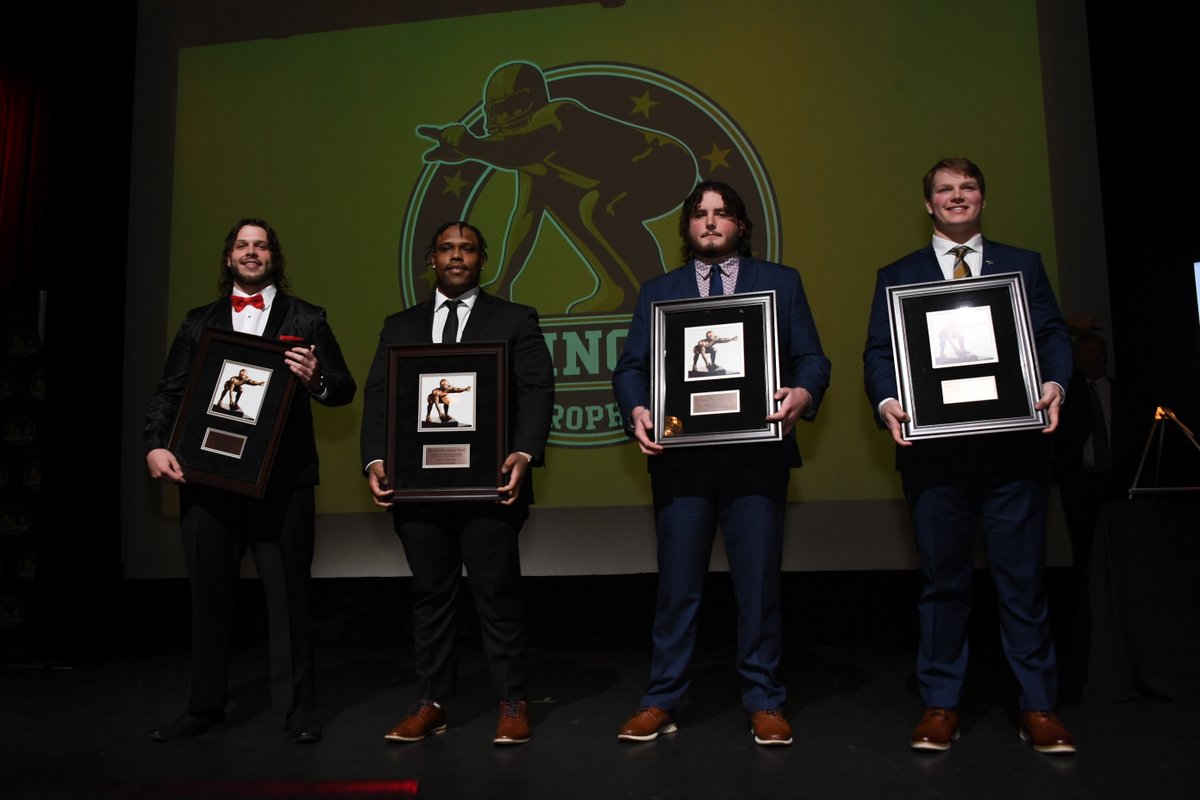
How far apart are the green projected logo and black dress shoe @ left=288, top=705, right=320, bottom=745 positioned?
182cm

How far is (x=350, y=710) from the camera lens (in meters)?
3.16

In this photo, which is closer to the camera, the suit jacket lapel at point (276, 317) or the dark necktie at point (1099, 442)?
the suit jacket lapel at point (276, 317)

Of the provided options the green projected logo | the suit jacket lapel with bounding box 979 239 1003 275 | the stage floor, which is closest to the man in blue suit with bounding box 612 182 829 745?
the stage floor

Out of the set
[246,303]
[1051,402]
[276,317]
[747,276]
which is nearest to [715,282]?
[747,276]

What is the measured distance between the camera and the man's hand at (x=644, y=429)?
261 cm

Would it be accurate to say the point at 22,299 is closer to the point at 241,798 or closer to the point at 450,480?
the point at 450,480

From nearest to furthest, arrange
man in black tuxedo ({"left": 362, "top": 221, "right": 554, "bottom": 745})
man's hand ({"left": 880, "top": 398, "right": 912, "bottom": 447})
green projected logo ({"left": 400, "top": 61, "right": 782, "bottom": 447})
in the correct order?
1. man's hand ({"left": 880, "top": 398, "right": 912, "bottom": 447})
2. man in black tuxedo ({"left": 362, "top": 221, "right": 554, "bottom": 745})
3. green projected logo ({"left": 400, "top": 61, "right": 782, "bottom": 447})

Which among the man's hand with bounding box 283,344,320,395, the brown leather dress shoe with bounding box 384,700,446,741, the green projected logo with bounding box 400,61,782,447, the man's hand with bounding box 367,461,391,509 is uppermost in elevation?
the green projected logo with bounding box 400,61,782,447

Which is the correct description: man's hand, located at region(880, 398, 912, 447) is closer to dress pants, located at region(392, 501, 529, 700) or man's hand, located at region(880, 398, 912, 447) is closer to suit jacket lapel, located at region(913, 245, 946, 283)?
suit jacket lapel, located at region(913, 245, 946, 283)

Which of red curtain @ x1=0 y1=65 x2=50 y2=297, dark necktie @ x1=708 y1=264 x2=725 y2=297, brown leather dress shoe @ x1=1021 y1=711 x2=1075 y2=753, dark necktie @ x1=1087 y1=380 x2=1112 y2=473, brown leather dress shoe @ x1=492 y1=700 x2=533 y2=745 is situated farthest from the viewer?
red curtain @ x1=0 y1=65 x2=50 y2=297

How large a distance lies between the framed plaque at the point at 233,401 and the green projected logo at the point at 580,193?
167cm

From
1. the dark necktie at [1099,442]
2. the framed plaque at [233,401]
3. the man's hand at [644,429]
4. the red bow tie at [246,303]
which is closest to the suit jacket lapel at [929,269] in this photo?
the man's hand at [644,429]

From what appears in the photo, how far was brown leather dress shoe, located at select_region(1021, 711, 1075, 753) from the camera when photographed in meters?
2.36

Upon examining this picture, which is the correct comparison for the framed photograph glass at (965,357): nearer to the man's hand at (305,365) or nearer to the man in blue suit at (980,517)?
the man in blue suit at (980,517)
